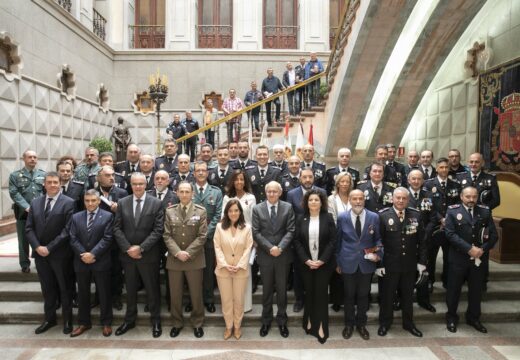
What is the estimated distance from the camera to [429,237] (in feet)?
15.7

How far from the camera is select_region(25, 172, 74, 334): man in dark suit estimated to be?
14.3 ft

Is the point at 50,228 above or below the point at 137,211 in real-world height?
below

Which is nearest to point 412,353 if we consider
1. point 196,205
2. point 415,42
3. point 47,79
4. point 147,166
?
point 196,205

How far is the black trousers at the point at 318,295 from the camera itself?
4.25 metres

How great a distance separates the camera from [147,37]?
15258 millimetres

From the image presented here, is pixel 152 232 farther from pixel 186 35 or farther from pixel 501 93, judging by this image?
pixel 186 35

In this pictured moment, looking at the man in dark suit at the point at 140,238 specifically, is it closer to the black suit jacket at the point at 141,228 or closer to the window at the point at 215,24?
the black suit jacket at the point at 141,228

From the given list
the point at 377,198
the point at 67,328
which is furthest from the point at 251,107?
the point at 67,328

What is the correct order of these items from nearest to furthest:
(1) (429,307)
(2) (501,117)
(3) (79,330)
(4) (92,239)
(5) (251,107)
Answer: (4) (92,239)
(3) (79,330)
(1) (429,307)
(2) (501,117)
(5) (251,107)

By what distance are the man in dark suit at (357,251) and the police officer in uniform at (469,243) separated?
88 cm

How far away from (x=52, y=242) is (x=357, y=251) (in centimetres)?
323

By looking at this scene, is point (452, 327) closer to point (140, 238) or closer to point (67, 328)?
point (140, 238)

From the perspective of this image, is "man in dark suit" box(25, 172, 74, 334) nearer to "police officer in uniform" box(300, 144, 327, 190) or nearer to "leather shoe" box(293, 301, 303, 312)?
"leather shoe" box(293, 301, 303, 312)

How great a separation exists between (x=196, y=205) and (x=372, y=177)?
6.91 feet
